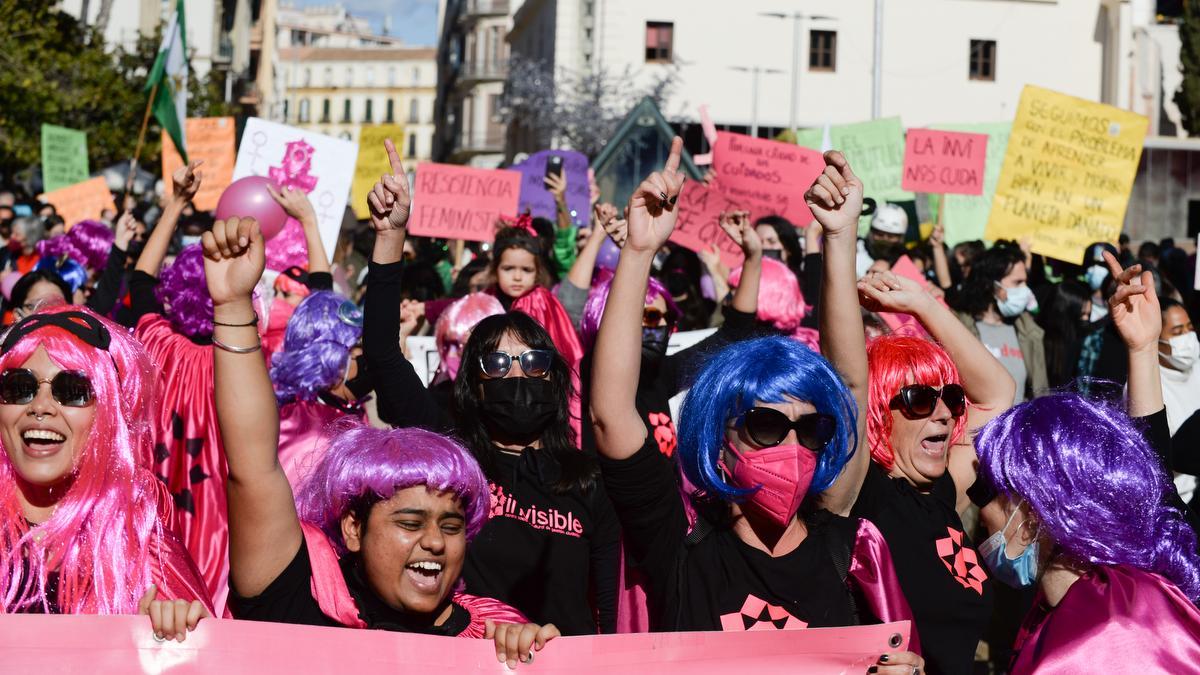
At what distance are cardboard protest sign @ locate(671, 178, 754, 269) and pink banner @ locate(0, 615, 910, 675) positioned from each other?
Result: 222 inches

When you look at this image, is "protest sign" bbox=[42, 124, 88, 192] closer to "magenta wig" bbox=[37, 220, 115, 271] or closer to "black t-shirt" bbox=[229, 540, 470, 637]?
"magenta wig" bbox=[37, 220, 115, 271]

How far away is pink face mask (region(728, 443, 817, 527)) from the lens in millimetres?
3131

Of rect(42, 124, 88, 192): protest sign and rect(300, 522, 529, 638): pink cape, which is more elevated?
rect(42, 124, 88, 192): protest sign

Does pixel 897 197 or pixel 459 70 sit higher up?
pixel 459 70

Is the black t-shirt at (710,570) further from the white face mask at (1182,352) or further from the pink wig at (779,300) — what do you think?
the white face mask at (1182,352)

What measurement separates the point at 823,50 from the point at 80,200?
3580cm

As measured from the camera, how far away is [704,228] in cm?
859

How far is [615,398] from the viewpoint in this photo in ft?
10.5

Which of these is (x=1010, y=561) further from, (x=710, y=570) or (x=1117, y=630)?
(x=710, y=570)

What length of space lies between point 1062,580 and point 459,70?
77.5 m

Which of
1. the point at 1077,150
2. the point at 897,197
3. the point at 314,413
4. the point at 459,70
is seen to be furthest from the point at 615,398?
the point at 459,70

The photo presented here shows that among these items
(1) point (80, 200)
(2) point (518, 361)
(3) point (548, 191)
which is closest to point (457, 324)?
(2) point (518, 361)

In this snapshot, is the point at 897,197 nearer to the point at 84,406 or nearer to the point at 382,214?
the point at 382,214

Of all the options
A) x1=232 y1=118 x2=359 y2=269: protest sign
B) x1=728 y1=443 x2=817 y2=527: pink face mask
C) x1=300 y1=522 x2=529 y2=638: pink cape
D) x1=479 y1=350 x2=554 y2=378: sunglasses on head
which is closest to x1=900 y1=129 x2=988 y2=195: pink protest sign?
x1=232 y1=118 x2=359 y2=269: protest sign
